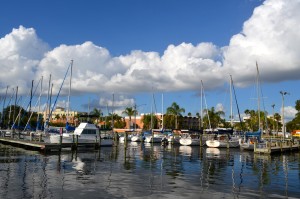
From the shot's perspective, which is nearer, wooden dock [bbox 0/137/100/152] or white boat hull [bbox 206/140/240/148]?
wooden dock [bbox 0/137/100/152]

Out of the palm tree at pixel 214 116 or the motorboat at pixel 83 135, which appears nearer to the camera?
the motorboat at pixel 83 135

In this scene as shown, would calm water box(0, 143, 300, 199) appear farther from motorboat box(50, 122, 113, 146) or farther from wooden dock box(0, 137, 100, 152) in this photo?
motorboat box(50, 122, 113, 146)

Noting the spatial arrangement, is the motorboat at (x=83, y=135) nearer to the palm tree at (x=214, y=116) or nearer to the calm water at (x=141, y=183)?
the calm water at (x=141, y=183)

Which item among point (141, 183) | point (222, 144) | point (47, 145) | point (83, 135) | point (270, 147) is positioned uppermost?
point (83, 135)

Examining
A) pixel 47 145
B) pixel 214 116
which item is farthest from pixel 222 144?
pixel 214 116

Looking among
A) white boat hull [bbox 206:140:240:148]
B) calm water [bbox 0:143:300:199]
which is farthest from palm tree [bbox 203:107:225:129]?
calm water [bbox 0:143:300:199]

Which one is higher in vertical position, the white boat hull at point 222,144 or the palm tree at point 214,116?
the palm tree at point 214,116

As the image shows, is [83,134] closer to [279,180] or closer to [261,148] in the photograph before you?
[261,148]

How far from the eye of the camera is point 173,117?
15425 cm

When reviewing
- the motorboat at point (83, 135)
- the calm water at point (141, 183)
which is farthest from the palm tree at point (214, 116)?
the calm water at point (141, 183)

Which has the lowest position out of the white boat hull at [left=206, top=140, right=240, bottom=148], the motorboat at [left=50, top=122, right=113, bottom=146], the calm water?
the calm water

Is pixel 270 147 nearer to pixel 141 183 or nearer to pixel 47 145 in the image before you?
pixel 47 145

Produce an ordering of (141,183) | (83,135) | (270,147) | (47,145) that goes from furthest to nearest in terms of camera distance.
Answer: (83,135) → (270,147) → (47,145) → (141,183)

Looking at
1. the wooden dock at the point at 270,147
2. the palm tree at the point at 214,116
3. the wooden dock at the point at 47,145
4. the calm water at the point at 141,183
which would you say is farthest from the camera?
the palm tree at the point at 214,116
